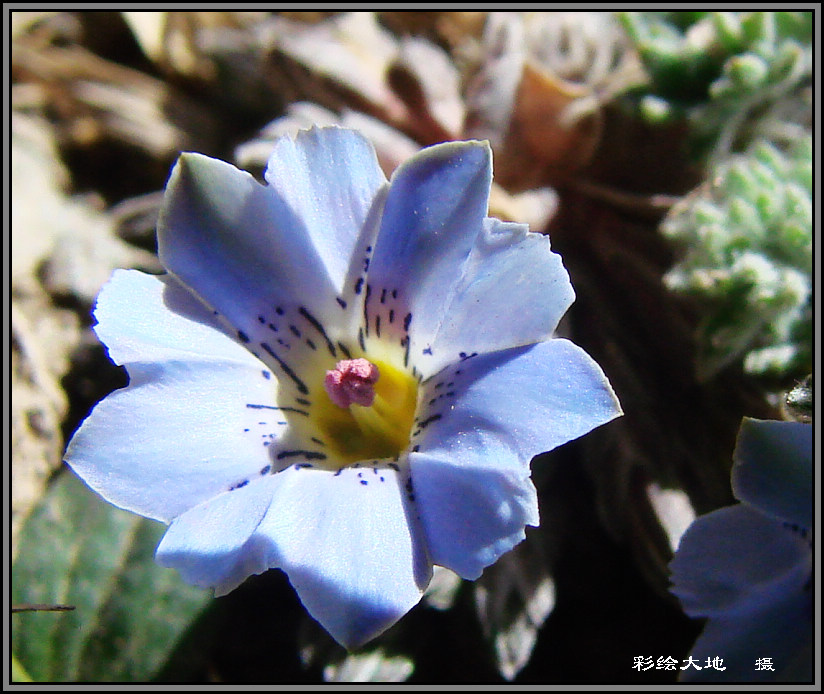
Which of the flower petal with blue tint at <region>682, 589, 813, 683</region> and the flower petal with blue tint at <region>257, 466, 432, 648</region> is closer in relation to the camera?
the flower petal with blue tint at <region>257, 466, 432, 648</region>

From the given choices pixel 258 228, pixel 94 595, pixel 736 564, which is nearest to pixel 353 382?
pixel 258 228

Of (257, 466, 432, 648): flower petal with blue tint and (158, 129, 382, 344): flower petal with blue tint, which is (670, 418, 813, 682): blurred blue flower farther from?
(158, 129, 382, 344): flower petal with blue tint

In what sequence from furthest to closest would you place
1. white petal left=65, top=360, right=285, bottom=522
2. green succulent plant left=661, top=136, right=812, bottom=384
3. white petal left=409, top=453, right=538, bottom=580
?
green succulent plant left=661, top=136, right=812, bottom=384, white petal left=65, top=360, right=285, bottom=522, white petal left=409, top=453, right=538, bottom=580

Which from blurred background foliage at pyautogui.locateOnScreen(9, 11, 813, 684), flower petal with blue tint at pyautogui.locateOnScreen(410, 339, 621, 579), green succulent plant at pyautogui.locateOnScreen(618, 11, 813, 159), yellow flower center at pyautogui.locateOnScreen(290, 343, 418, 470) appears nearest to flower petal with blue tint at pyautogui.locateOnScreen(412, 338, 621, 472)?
flower petal with blue tint at pyautogui.locateOnScreen(410, 339, 621, 579)

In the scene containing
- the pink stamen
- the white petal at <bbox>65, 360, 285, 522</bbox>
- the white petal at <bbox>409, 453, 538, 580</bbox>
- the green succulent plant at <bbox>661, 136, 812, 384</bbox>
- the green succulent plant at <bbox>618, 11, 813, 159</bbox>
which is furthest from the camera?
the green succulent plant at <bbox>618, 11, 813, 159</bbox>

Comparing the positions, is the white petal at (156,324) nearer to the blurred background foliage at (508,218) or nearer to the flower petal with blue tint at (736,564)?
the blurred background foliage at (508,218)

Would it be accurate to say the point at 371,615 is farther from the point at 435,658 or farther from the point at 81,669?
the point at 81,669

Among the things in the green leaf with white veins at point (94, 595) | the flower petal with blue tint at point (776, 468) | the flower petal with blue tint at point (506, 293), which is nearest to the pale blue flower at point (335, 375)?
the flower petal with blue tint at point (506, 293)

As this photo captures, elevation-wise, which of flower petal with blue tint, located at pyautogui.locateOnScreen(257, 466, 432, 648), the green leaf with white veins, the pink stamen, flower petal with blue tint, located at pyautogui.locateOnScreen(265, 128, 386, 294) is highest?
flower petal with blue tint, located at pyautogui.locateOnScreen(265, 128, 386, 294)
